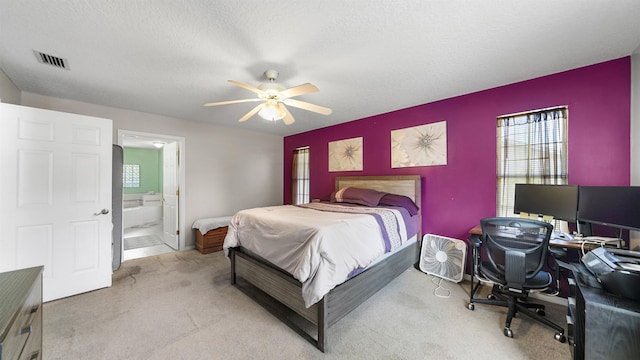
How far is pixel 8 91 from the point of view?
249 centimetres

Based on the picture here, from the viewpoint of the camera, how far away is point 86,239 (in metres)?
2.56

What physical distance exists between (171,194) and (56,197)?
2.05 m

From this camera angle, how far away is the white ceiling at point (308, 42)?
1.52m

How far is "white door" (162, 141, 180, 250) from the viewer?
425 cm

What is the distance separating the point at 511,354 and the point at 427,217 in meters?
1.86

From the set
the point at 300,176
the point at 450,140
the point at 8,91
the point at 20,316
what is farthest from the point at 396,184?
the point at 8,91

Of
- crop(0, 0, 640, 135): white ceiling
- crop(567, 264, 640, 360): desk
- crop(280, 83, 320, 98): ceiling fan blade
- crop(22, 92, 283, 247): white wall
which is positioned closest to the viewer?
crop(567, 264, 640, 360): desk

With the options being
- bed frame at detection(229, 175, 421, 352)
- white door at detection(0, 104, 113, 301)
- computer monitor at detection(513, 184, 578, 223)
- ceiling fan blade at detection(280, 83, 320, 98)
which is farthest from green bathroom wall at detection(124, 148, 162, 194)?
computer monitor at detection(513, 184, 578, 223)

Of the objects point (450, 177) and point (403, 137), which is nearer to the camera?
point (450, 177)

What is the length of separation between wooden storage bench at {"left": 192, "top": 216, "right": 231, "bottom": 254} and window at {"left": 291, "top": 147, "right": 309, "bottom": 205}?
1781 millimetres

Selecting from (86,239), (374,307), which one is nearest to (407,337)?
(374,307)

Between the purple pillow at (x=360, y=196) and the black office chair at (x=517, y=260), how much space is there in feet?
4.81

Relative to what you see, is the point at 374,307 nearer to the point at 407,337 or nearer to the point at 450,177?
the point at 407,337

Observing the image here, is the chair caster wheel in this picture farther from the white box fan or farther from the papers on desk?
the white box fan
